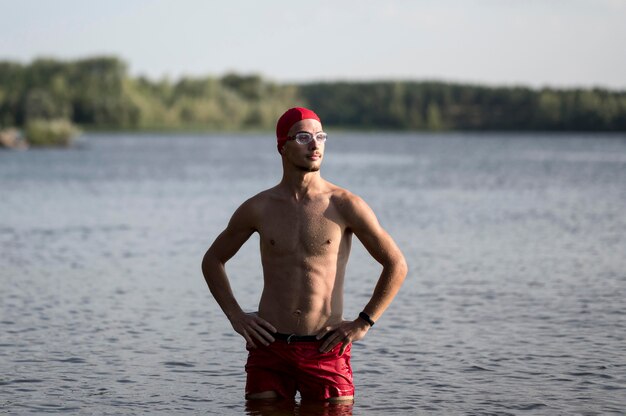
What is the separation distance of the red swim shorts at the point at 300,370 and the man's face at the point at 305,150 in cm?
116

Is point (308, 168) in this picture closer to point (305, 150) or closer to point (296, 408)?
point (305, 150)

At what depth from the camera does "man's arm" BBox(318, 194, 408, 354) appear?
23.4ft

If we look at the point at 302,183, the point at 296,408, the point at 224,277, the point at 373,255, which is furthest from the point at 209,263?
the point at 296,408

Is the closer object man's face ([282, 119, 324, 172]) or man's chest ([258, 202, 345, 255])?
man's face ([282, 119, 324, 172])

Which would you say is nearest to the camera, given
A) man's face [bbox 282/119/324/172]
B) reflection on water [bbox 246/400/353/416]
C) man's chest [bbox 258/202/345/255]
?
man's face [bbox 282/119/324/172]

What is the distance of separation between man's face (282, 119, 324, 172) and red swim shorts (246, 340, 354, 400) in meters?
1.16

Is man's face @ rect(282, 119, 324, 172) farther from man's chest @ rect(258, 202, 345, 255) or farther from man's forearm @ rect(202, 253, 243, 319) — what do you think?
man's forearm @ rect(202, 253, 243, 319)

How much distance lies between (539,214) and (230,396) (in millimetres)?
25729

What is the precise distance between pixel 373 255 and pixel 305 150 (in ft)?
2.68

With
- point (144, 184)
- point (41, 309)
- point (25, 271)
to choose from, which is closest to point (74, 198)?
point (144, 184)

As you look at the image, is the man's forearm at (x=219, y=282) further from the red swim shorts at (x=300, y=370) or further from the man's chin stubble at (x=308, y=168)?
the man's chin stubble at (x=308, y=168)

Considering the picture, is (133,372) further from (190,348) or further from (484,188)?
(484,188)

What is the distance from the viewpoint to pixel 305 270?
7.30m

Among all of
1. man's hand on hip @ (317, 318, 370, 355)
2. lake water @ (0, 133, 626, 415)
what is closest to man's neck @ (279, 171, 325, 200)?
man's hand on hip @ (317, 318, 370, 355)
